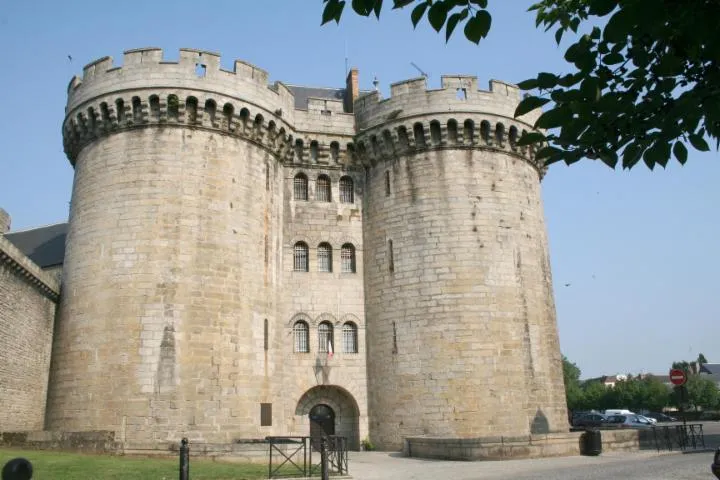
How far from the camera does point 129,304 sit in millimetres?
20625

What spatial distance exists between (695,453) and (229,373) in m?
14.7

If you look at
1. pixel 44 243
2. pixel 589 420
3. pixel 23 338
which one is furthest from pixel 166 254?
pixel 589 420

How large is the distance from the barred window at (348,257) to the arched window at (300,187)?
255 centimetres

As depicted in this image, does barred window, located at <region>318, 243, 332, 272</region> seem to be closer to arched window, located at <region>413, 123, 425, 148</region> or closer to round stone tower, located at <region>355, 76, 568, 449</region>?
round stone tower, located at <region>355, 76, 568, 449</region>

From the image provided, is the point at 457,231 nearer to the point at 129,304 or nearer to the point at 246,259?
the point at 246,259

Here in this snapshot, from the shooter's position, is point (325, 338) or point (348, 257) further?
point (348, 257)

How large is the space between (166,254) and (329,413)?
28.3 feet

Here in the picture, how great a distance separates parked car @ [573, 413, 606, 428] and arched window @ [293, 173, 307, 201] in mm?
23604

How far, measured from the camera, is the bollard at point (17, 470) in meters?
3.95

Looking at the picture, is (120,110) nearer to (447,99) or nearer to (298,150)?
(298,150)

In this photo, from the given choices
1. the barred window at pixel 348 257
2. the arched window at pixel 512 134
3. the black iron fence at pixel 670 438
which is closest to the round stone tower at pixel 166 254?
the barred window at pixel 348 257

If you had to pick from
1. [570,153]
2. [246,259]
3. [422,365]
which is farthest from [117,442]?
[570,153]

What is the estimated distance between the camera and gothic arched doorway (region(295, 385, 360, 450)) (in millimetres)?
24172

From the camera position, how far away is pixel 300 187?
26.3m
